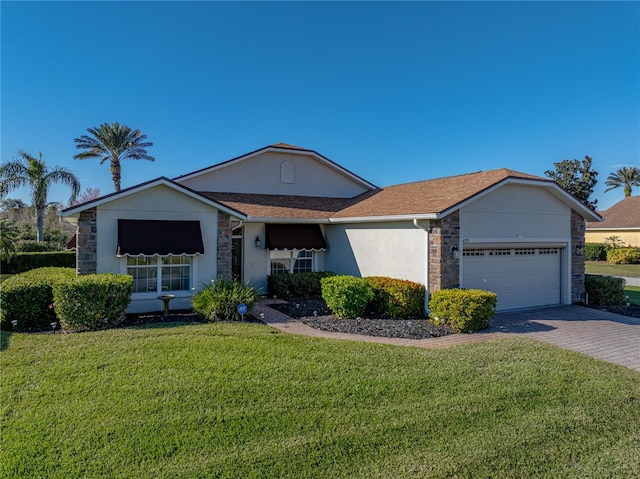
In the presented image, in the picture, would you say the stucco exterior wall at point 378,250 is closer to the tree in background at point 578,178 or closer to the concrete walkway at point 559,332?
the concrete walkway at point 559,332

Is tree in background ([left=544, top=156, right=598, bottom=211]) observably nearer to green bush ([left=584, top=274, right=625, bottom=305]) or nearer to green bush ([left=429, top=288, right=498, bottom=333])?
green bush ([left=584, top=274, right=625, bottom=305])

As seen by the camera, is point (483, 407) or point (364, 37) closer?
point (483, 407)

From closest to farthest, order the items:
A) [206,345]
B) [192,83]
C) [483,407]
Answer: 1. [483,407]
2. [206,345]
3. [192,83]

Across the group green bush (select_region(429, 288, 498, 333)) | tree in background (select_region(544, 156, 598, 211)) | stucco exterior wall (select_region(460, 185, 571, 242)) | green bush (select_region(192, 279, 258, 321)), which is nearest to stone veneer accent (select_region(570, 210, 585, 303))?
stucco exterior wall (select_region(460, 185, 571, 242))

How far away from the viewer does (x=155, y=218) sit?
1433 cm

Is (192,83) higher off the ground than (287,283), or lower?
higher

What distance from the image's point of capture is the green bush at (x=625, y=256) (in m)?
36.6

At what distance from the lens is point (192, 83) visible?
20141mm

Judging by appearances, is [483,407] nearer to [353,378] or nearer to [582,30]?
[353,378]

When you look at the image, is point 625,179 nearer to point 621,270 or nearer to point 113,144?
point 621,270

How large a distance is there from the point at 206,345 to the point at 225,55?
49.9ft

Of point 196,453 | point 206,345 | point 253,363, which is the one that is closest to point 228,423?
point 196,453

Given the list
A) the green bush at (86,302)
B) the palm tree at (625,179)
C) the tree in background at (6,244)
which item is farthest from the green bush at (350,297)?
the palm tree at (625,179)

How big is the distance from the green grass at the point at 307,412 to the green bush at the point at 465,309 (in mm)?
2379
